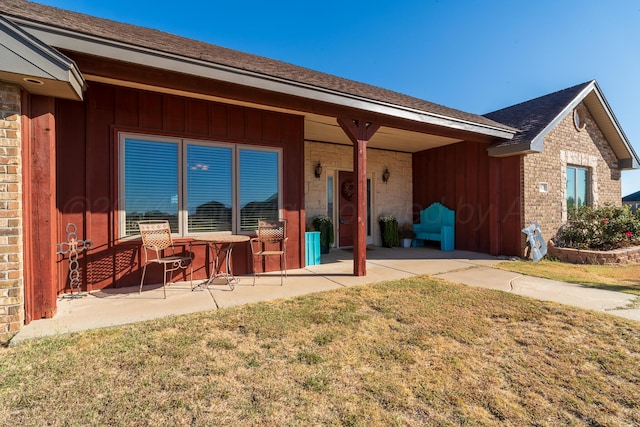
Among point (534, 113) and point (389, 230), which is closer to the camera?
point (534, 113)

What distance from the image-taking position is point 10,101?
267 cm

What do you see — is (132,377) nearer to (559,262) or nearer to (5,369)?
(5,369)

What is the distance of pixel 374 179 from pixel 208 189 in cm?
532

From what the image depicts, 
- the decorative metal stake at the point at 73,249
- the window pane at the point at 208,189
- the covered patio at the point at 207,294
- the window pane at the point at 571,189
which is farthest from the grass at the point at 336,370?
the window pane at the point at 571,189

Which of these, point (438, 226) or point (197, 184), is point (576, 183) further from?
point (197, 184)

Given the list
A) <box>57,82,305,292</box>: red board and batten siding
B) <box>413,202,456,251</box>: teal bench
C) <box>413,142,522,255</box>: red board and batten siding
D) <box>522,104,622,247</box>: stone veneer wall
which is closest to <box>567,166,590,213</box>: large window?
<box>522,104,622,247</box>: stone veneer wall

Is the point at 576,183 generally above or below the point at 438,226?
above

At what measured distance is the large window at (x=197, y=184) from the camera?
13.7 ft

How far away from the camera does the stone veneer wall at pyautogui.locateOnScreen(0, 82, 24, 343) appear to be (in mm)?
2645

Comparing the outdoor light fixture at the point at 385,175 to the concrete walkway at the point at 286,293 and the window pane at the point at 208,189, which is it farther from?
the window pane at the point at 208,189

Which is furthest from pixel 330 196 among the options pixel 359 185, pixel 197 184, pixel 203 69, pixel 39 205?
pixel 39 205

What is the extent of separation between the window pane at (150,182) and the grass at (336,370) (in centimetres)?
194

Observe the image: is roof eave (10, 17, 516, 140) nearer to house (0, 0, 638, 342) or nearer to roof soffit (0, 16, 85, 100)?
house (0, 0, 638, 342)

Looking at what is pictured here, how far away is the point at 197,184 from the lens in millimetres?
4609
